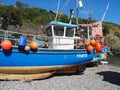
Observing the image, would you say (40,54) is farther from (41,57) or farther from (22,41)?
(22,41)

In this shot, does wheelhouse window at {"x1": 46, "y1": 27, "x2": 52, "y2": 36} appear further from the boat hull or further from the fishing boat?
the boat hull

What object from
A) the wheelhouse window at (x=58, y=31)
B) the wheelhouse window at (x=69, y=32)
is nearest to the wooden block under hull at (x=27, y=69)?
the wheelhouse window at (x=58, y=31)

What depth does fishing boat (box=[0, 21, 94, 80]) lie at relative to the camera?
10695mm

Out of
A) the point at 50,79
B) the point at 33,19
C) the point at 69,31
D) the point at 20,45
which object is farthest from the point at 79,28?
the point at 33,19

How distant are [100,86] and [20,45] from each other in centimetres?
457

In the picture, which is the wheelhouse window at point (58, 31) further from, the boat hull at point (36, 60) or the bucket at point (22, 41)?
the bucket at point (22, 41)

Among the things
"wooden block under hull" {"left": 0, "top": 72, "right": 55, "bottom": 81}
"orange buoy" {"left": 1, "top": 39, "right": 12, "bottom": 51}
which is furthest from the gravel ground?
"orange buoy" {"left": 1, "top": 39, "right": 12, "bottom": 51}

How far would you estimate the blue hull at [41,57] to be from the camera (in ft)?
35.1

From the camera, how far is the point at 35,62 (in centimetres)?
1145

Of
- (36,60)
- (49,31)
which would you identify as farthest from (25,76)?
(49,31)

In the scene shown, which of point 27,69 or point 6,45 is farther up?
point 6,45

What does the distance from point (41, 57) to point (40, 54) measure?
0.61ft

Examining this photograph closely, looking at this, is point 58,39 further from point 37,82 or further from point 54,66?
point 37,82

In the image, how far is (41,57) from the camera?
11586 mm
